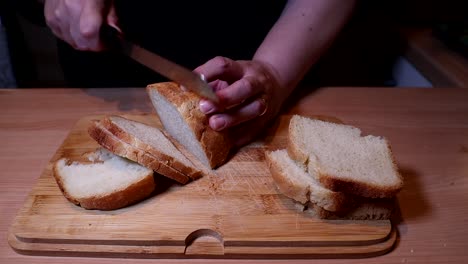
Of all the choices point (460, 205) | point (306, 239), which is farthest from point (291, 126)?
point (460, 205)

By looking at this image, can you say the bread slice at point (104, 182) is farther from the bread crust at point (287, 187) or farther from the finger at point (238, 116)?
the bread crust at point (287, 187)

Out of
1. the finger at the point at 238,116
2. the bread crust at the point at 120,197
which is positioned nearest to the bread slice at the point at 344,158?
the finger at the point at 238,116

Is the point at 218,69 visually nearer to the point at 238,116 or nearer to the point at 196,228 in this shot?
the point at 238,116

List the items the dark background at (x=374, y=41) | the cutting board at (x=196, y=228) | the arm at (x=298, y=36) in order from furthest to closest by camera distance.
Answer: the dark background at (x=374, y=41) → the arm at (x=298, y=36) → the cutting board at (x=196, y=228)

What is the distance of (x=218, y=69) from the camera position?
→ 1.55 meters

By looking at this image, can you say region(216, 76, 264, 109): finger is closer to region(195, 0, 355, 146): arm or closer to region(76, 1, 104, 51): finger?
region(195, 0, 355, 146): arm

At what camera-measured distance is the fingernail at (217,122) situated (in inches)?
59.2

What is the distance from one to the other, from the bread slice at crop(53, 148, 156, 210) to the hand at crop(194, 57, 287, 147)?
33 centimetres

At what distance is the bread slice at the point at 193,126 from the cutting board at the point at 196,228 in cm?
15

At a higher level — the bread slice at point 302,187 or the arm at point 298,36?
the arm at point 298,36

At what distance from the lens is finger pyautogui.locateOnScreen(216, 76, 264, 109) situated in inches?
58.8

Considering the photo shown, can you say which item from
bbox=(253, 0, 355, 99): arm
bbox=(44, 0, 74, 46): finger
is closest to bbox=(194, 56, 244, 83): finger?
bbox=(253, 0, 355, 99): arm

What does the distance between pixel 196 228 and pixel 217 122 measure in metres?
0.42

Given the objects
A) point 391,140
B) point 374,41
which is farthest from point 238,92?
point 374,41
